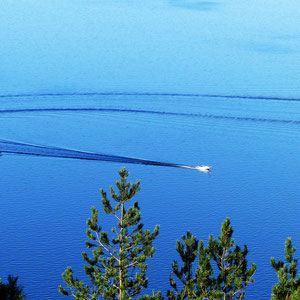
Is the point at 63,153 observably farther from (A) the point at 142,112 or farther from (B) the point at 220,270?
(B) the point at 220,270

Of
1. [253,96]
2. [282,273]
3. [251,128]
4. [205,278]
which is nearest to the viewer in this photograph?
[282,273]

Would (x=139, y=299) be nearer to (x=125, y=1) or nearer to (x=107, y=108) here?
(x=107, y=108)

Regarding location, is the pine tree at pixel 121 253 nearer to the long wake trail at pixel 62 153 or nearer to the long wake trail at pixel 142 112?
the long wake trail at pixel 62 153

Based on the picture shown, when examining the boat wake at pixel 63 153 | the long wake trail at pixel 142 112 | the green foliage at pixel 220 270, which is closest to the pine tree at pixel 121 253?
the green foliage at pixel 220 270

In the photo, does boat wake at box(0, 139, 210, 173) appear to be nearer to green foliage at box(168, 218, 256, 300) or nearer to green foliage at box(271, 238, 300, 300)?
green foliage at box(168, 218, 256, 300)

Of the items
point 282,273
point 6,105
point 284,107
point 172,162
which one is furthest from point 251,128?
point 282,273

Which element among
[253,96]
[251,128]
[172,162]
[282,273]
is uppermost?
[253,96]

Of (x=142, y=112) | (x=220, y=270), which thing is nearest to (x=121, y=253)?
(x=220, y=270)

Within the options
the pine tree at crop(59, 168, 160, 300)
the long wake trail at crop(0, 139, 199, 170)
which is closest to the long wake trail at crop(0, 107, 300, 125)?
the long wake trail at crop(0, 139, 199, 170)

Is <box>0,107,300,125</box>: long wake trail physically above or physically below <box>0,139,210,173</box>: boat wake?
above
